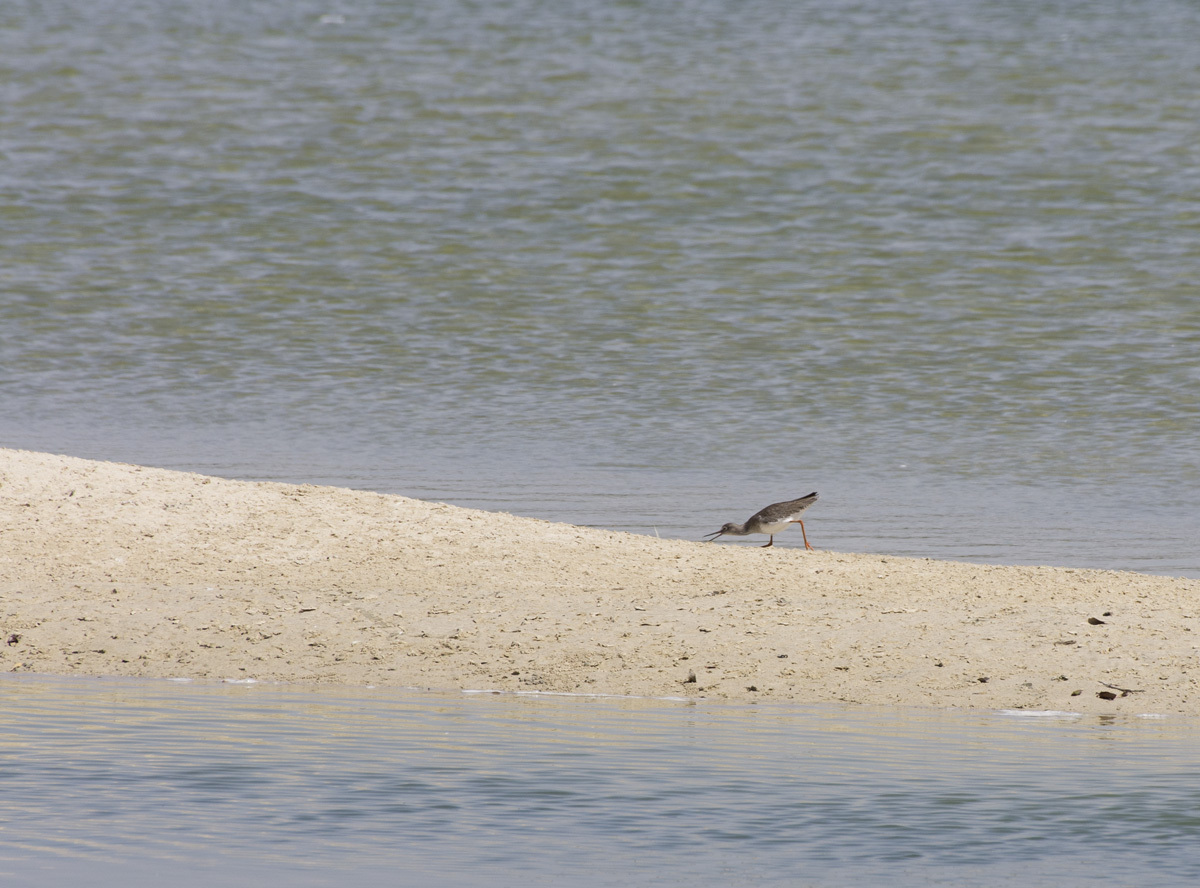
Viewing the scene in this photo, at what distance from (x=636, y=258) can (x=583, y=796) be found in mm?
14880

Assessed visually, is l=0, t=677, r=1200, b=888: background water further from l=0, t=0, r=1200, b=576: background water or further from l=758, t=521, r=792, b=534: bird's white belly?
l=0, t=0, r=1200, b=576: background water

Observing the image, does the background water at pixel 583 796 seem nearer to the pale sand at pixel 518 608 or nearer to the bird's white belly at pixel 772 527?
the pale sand at pixel 518 608

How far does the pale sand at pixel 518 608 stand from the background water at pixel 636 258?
1.19m

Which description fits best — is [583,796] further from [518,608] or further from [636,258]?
[636,258]

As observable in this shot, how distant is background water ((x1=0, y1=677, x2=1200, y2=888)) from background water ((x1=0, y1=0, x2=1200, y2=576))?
3287 mm

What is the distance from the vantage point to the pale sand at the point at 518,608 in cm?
766

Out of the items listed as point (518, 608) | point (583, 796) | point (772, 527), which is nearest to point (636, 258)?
point (772, 527)

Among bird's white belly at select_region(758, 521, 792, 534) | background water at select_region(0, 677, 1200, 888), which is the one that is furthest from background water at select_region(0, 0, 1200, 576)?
background water at select_region(0, 677, 1200, 888)

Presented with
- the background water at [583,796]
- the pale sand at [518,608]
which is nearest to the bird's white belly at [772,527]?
the pale sand at [518,608]

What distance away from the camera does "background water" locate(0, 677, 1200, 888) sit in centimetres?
513

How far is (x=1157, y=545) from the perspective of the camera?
32.7ft

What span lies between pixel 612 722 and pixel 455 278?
43.6ft

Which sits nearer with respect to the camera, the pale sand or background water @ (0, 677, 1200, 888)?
background water @ (0, 677, 1200, 888)

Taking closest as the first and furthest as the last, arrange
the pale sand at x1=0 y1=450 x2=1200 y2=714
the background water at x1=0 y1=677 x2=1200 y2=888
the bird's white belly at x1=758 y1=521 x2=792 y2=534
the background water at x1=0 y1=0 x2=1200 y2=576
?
the background water at x1=0 y1=677 x2=1200 y2=888
the pale sand at x1=0 y1=450 x2=1200 y2=714
the bird's white belly at x1=758 y1=521 x2=792 y2=534
the background water at x1=0 y1=0 x2=1200 y2=576
